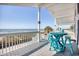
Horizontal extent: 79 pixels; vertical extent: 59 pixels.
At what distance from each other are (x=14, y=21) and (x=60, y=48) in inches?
45.3

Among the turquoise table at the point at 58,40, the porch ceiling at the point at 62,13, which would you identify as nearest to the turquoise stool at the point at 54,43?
the turquoise table at the point at 58,40

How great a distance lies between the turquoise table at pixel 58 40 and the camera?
352 centimetres

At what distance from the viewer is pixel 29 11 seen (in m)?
3.58

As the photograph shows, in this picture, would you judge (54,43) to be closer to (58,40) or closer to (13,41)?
(58,40)

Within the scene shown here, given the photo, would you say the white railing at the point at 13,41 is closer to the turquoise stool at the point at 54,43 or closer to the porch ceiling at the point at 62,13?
the turquoise stool at the point at 54,43

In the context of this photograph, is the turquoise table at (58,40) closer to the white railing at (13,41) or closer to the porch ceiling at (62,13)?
the porch ceiling at (62,13)

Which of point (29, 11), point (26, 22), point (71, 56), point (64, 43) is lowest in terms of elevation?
point (71, 56)

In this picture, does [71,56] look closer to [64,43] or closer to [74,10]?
[64,43]

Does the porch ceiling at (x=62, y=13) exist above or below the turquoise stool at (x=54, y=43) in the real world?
above

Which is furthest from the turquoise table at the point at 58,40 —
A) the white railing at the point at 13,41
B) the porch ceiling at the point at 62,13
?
the white railing at the point at 13,41

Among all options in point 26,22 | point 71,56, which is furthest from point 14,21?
point 71,56

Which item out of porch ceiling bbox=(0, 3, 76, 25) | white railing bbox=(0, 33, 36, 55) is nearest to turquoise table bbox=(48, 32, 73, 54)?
porch ceiling bbox=(0, 3, 76, 25)

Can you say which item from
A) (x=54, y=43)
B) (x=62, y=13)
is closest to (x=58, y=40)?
(x=54, y=43)

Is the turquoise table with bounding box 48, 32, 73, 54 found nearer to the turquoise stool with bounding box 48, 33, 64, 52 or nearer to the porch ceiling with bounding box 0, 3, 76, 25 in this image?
the turquoise stool with bounding box 48, 33, 64, 52
